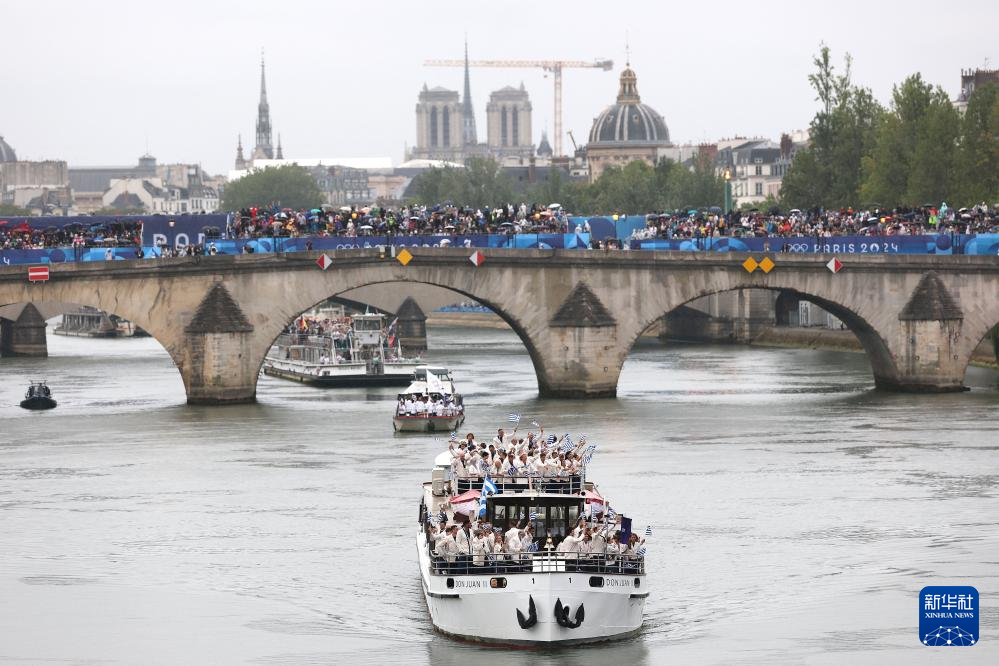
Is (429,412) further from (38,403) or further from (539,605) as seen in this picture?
(539,605)

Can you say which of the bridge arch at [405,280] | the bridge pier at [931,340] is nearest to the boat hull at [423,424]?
the bridge arch at [405,280]

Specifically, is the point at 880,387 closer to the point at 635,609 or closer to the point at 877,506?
the point at 877,506

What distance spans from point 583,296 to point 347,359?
24.2 metres

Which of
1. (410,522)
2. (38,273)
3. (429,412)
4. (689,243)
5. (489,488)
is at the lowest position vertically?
(410,522)

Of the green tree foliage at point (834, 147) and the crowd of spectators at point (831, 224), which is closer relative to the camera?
the crowd of spectators at point (831, 224)

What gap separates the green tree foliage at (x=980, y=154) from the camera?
123812 mm

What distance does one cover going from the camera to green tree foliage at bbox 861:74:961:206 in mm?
127938

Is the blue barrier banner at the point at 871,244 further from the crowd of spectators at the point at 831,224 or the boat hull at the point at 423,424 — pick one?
the boat hull at the point at 423,424

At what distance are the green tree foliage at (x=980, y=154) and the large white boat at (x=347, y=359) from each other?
36.9 m

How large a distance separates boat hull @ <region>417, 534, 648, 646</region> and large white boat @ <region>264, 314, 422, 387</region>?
5960 cm

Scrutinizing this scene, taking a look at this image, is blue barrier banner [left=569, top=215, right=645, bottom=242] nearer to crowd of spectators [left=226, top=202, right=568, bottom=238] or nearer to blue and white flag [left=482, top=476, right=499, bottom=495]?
crowd of spectators [left=226, top=202, right=568, bottom=238]

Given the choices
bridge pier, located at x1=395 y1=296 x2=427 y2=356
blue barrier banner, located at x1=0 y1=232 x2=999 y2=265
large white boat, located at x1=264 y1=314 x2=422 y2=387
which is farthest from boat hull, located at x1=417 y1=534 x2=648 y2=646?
bridge pier, located at x1=395 y1=296 x2=427 y2=356

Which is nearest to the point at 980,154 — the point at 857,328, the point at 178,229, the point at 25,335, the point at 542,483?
the point at 857,328

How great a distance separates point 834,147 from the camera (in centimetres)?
15000
